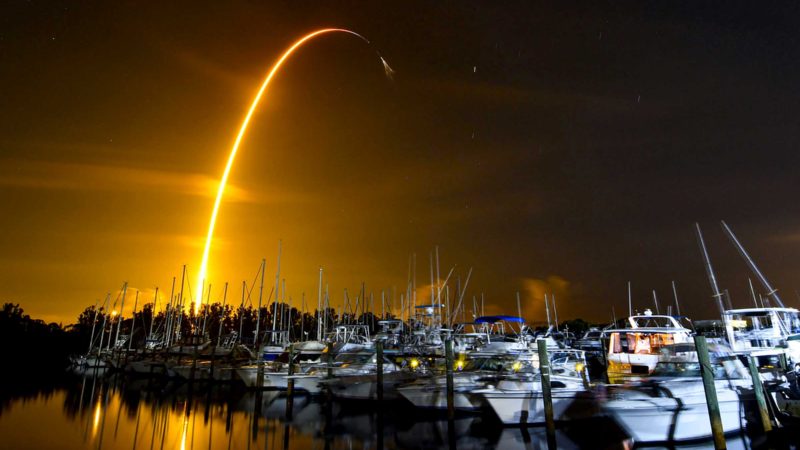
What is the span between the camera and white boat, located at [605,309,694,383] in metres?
23.2

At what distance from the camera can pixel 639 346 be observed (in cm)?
2430

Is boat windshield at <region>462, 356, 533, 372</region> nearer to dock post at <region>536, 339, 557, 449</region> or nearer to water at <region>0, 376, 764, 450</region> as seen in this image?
water at <region>0, 376, 764, 450</region>

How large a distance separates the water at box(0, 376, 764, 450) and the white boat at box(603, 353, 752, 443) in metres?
0.77

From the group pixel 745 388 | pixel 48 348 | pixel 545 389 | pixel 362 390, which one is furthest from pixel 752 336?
pixel 48 348

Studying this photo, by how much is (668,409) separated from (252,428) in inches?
754

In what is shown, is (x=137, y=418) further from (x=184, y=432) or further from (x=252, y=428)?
(x=252, y=428)

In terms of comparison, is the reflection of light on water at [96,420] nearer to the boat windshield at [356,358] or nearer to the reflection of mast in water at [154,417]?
the reflection of mast in water at [154,417]

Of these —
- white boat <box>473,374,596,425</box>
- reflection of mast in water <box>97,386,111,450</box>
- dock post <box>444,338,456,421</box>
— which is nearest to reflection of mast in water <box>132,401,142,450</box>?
reflection of mast in water <box>97,386,111,450</box>

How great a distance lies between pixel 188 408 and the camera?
32594 mm

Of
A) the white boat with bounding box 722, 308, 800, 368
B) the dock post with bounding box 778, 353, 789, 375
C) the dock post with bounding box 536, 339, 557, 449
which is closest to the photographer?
the dock post with bounding box 536, 339, 557, 449

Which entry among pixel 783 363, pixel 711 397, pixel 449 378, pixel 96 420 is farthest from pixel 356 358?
pixel 783 363

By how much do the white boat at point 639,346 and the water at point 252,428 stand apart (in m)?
2.74

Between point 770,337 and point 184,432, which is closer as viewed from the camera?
point 184,432

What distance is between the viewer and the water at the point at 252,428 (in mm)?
21297
